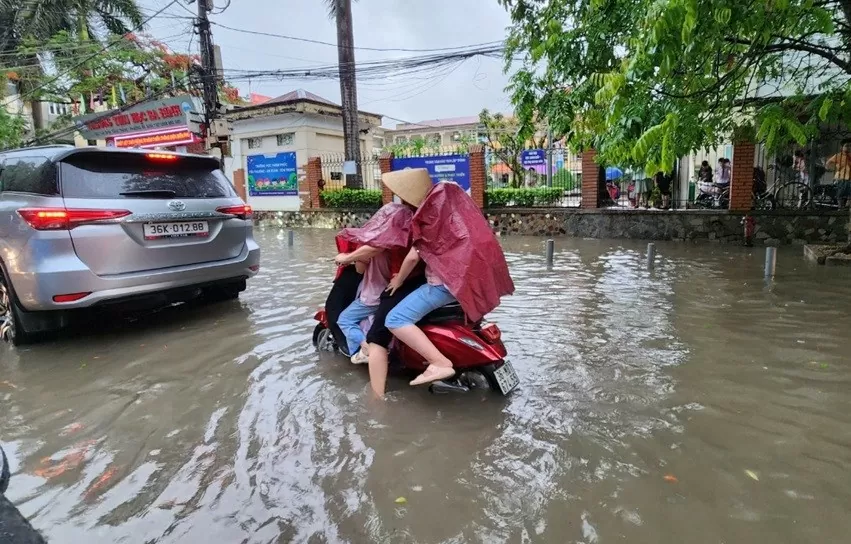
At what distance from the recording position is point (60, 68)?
2209cm

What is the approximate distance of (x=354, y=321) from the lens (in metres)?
4.00

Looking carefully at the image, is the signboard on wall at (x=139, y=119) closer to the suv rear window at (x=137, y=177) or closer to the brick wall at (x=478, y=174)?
the brick wall at (x=478, y=174)

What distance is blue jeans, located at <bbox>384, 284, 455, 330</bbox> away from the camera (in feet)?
11.2

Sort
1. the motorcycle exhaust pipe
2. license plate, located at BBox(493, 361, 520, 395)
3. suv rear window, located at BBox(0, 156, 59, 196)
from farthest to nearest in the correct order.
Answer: suv rear window, located at BBox(0, 156, 59, 196) → the motorcycle exhaust pipe → license plate, located at BBox(493, 361, 520, 395)

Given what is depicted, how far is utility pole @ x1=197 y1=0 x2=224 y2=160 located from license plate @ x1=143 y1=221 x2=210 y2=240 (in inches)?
435

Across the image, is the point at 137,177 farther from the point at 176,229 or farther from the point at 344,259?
the point at 344,259

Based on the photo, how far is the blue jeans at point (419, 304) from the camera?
11.2 feet

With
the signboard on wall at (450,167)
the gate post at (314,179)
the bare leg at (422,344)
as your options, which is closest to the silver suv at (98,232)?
the bare leg at (422,344)

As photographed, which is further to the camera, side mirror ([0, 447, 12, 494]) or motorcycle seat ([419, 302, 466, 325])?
motorcycle seat ([419, 302, 466, 325])

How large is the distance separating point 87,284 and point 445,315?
2.95 m

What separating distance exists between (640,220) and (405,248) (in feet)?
35.7

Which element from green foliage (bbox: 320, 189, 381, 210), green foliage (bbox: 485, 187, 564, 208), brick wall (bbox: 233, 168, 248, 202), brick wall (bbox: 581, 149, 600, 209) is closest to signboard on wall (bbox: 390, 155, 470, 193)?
green foliage (bbox: 485, 187, 564, 208)

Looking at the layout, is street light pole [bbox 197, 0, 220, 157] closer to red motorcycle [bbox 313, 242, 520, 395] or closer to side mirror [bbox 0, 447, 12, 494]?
red motorcycle [bbox 313, 242, 520, 395]

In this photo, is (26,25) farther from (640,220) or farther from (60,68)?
(640,220)
